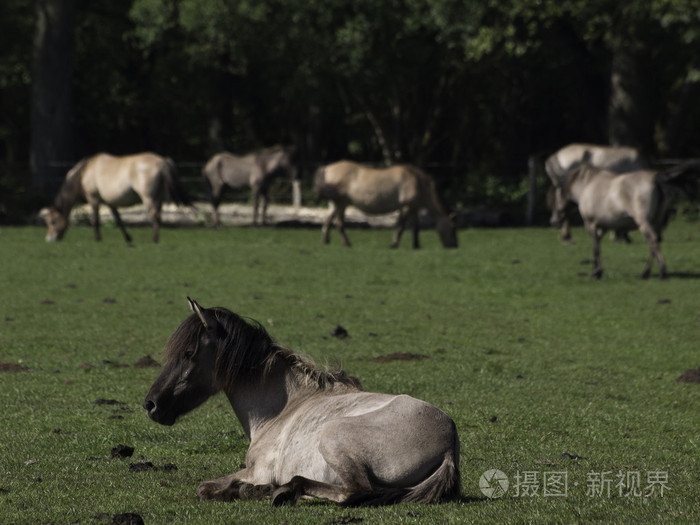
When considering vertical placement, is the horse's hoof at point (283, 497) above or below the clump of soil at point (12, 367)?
above

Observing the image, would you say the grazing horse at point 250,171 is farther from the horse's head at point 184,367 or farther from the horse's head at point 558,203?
the horse's head at point 184,367

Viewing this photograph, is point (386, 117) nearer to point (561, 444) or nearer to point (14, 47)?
point (14, 47)

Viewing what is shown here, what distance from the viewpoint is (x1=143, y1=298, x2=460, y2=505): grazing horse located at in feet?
18.6

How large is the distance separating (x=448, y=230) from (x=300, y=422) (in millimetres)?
20457

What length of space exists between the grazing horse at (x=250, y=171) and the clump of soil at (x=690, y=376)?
2340 centimetres

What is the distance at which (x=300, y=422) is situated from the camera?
6105 mm

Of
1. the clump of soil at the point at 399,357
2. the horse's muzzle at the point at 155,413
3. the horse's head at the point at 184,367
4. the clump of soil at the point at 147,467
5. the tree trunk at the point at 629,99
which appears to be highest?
the tree trunk at the point at 629,99

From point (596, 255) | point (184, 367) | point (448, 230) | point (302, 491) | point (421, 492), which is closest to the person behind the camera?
point (421, 492)

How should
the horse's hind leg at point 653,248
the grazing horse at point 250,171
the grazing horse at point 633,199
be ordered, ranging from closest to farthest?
the grazing horse at point 633,199
the horse's hind leg at point 653,248
the grazing horse at point 250,171

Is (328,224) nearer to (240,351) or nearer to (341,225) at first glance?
(341,225)

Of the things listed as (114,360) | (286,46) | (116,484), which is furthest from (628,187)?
(286,46)

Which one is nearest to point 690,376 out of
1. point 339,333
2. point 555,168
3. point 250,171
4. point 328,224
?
point 339,333

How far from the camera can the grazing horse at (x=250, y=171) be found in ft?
111

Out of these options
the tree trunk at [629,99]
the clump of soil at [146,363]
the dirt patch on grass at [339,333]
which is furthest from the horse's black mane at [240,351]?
the tree trunk at [629,99]
